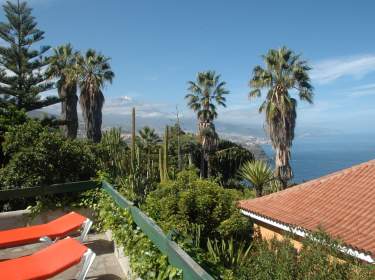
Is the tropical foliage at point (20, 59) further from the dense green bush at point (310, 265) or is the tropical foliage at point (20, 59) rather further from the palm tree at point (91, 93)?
the dense green bush at point (310, 265)

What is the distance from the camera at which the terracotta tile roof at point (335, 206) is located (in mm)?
9453

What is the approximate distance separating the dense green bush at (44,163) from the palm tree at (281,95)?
20247 millimetres

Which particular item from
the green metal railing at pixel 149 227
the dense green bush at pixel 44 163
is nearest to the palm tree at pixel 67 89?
the dense green bush at pixel 44 163

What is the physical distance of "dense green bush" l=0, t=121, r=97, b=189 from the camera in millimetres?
7633

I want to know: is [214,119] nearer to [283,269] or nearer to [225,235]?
[225,235]

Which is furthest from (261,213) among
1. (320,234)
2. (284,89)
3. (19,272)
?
(284,89)

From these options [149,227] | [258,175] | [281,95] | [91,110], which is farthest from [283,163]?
[149,227]

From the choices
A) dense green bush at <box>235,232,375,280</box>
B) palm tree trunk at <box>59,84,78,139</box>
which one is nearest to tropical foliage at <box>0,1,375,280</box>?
dense green bush at <box>235,232,375,280</box>

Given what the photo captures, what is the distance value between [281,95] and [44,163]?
73.0ft

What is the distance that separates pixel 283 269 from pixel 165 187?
635 cm

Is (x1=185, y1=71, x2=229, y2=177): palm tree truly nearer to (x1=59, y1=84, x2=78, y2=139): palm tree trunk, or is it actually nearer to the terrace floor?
(x1=59, y1=84, x2=78, y2=139): palm tree trunk

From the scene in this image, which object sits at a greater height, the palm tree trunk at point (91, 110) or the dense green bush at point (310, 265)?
the palm tree trunk at point (91, 110)

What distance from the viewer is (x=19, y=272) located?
3.57 meters

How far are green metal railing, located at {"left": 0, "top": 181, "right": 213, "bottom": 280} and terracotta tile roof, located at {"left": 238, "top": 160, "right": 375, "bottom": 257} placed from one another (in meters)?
5.01
